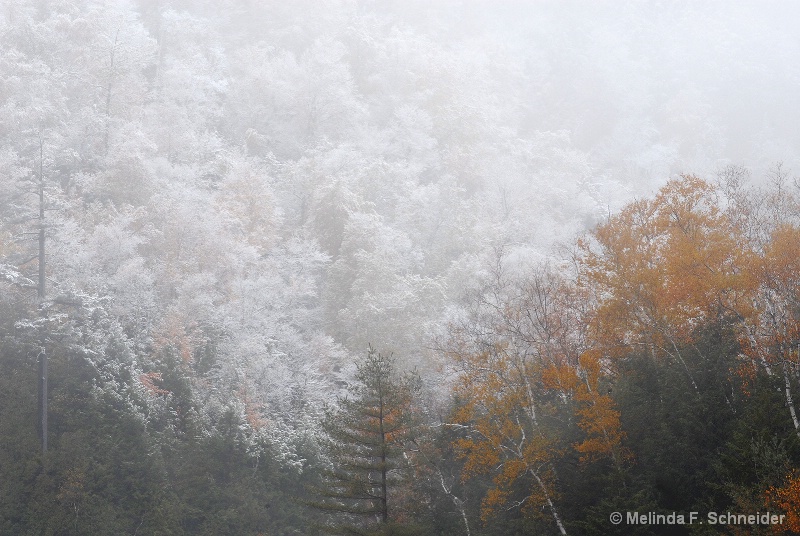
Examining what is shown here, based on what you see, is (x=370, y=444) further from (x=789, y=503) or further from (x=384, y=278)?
(x=384, y=278)

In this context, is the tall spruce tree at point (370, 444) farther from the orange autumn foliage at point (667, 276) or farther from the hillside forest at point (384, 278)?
the orange autumn foliage at point (667, 276)

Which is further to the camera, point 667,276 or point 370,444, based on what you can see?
→ point 667,276

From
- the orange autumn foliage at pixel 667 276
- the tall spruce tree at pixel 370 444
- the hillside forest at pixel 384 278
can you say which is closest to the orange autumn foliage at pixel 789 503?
the hillside forest at pixel 384 278

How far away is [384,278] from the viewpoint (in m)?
43.7

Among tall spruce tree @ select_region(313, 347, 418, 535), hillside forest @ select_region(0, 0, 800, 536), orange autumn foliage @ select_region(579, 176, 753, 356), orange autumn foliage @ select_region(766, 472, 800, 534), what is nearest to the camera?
orange autumn foliage @ select_region(766, 472, 800, 534)

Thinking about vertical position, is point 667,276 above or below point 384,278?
below

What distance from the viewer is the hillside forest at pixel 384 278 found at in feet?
72.5

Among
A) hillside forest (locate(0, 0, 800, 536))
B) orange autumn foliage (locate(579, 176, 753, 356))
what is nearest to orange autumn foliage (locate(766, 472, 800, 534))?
hillside forest (locate(0, 0, 800, 536))

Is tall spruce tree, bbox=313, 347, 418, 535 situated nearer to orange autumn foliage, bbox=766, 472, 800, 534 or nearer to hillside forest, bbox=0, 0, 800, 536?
hillside forest, bbox=0, 0, 800, 536

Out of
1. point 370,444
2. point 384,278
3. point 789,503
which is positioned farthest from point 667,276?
point 384,278

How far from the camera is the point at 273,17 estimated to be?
79.3m

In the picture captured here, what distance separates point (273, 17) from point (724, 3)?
6758 cm

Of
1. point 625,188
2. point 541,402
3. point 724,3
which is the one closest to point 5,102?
point 541,402

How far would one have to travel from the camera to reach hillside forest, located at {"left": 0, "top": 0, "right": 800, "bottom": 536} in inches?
870
